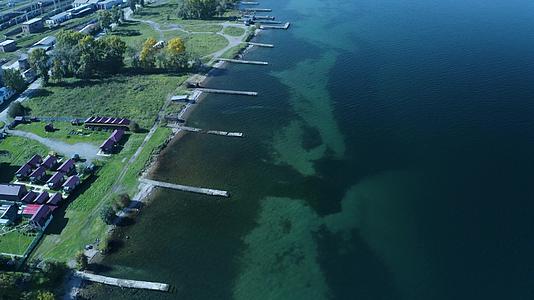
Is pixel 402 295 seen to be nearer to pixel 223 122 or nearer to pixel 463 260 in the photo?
pixel 463 260

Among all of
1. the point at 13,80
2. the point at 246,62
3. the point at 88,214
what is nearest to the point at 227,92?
the point at 246,62

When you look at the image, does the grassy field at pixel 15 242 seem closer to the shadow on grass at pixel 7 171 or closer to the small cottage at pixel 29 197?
the small cottage at pixel 29 197

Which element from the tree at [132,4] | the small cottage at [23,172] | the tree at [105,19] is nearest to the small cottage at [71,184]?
the small cottage at [23,172]

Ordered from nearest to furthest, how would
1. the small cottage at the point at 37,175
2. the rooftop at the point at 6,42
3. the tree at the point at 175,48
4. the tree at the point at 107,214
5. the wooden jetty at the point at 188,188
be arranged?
1. the tree at the point at 107,214
2. the wooden jetty at the point at 188,188
3. the small cottage at the point at 37,175
4. the tree at the point at 175,48
5. the rooftop at the point at 6,42

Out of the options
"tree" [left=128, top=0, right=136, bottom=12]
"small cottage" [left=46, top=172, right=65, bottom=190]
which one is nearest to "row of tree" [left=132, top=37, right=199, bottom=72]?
"small cottage" [left=46, top=172, right=65, bottom=190]

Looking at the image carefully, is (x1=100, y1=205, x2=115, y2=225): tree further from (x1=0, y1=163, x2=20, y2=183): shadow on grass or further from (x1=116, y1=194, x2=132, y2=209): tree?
(x1=0, y1=163, x2=20, y2=183): shadow on grass
